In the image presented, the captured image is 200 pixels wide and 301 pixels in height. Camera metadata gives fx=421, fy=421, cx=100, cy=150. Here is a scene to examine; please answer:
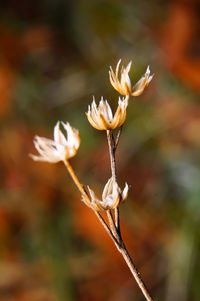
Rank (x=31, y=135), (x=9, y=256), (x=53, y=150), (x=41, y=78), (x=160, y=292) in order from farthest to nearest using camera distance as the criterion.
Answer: (x=41, y=78)
(x=31, y=135)
(x=9, y=256)
(x=160, y=292)
(x=53, y=150)

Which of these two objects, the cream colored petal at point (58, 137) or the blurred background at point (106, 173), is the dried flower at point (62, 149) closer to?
the cream colored petal at point (58, 137)

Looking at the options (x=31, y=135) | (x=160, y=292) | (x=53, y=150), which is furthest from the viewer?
(x=31, y=135)

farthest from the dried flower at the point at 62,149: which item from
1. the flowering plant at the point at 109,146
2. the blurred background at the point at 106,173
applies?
the blurred background at the point at 106,173

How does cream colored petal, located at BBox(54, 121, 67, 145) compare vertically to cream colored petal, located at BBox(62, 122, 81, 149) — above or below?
above

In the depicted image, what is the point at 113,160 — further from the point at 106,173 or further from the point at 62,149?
the point at 106,173

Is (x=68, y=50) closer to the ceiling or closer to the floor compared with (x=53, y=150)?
closer to the ceiling

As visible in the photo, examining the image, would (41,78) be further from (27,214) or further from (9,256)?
(9,256)

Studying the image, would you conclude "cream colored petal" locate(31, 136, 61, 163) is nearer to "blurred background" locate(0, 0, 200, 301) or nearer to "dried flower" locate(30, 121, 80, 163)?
"dried flower" locate(30, 121, 80, 163)

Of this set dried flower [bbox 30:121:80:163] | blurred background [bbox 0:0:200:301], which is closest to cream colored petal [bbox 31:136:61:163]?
dried flower [bbox 30:121:80:163]

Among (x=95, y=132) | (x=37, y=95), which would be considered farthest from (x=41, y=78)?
(x=95, y=132)
